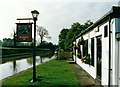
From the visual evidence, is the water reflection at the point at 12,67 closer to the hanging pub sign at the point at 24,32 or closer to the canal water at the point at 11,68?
the canal water at the point at 11,68

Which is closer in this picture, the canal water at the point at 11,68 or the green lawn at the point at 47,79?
the green lawn at the point at 47,79

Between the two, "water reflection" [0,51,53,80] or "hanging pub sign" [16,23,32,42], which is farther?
"water reflection" [0,51,53,80]

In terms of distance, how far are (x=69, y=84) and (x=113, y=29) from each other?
3.92 m

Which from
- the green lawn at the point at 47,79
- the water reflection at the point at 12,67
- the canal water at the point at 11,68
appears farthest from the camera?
the water reflection at the point at 12,67

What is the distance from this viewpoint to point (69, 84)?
1166cm

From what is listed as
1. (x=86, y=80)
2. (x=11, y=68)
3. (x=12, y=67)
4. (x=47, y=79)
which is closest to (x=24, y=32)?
(x=47, y=79)

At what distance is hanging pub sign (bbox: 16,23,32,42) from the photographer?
42.7 ft

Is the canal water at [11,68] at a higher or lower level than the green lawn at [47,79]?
lower

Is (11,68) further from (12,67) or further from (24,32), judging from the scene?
(24,32)

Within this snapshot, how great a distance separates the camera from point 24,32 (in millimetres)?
13172

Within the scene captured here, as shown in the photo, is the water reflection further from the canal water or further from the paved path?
the paved path

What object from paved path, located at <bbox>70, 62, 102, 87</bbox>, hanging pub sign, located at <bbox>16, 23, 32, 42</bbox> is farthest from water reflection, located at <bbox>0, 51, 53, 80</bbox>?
paved path, located at <bbox>70, 62, 102, 87</bbox>

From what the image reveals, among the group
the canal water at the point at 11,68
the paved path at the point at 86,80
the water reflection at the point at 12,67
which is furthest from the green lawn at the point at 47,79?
the water reflection at the point at 12,67

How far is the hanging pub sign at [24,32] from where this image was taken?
13.0m
